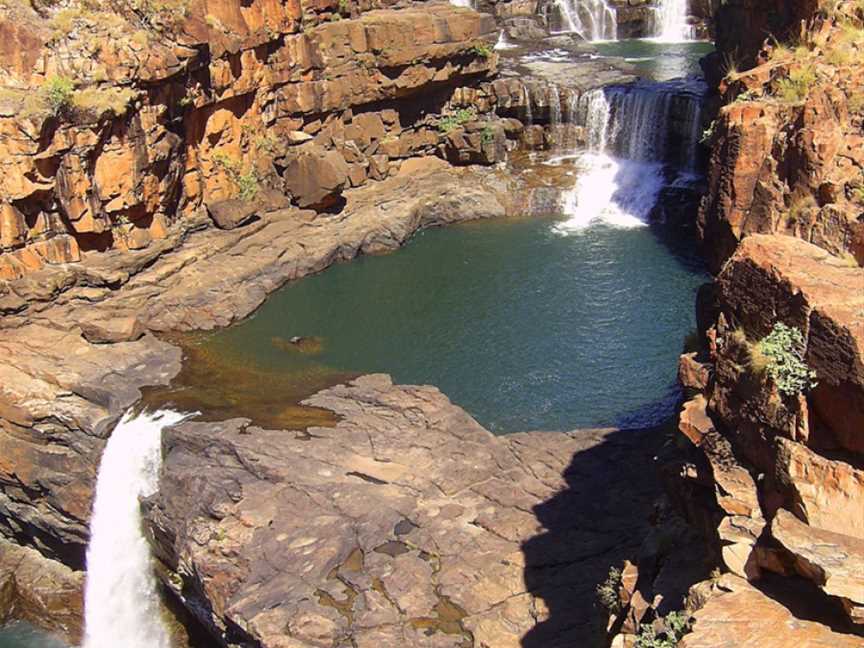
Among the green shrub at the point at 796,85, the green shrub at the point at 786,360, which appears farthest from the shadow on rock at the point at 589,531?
the green shrub at the point at 796,85

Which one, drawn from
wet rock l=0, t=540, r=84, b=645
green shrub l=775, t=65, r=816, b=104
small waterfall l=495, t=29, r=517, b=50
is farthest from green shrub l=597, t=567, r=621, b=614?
small waterfall l=495, t=29, r=517, b=50

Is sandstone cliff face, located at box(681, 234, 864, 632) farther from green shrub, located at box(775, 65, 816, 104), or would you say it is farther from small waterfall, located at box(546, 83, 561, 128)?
small waterfall, located at box(546, 83, 561, 128)

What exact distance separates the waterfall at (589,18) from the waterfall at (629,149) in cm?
1041

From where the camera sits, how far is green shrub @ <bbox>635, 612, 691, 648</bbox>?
11.0 m

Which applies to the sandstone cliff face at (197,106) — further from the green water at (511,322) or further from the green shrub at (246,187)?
the green water at (511,322)

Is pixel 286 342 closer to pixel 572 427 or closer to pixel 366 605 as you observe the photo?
pixel 572 427

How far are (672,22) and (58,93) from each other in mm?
33569

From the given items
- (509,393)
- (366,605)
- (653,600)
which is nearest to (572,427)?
(509,393)

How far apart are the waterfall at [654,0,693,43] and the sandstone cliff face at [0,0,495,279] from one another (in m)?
12.7

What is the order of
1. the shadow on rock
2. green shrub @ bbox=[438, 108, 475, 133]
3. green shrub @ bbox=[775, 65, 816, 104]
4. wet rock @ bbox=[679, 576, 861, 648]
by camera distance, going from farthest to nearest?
green shrub @ bbox=[438, 108, 475, 133]
green shrub @ bbox=[775, 65, 816, 104]
the shadow on rock
wet rock @ bbox=[679, 576, 861, 648]

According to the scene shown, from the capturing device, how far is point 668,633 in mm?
11156

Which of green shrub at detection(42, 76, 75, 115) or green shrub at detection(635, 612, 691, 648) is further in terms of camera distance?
green shrub at detection(42, 76, 75, 115)

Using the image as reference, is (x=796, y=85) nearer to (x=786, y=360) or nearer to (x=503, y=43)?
(x=786, y=360)

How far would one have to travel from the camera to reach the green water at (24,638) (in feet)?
73.6
